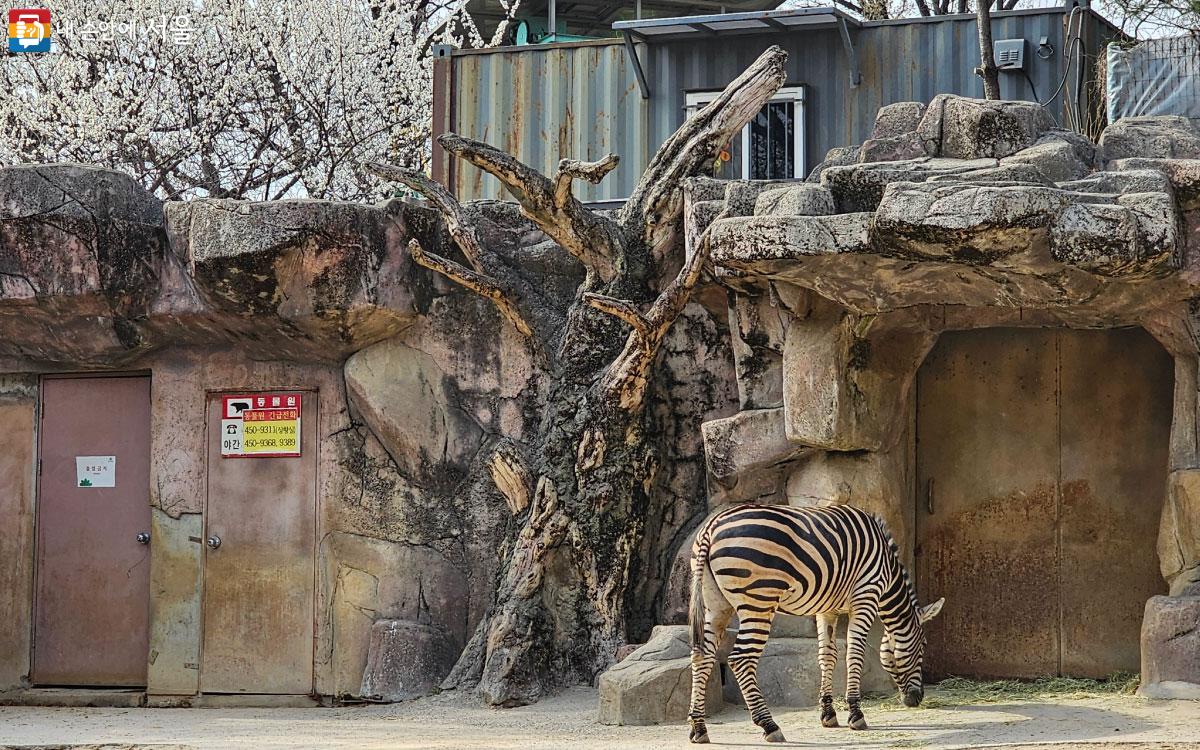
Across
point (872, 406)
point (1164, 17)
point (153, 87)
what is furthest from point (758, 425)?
point (153, 87)

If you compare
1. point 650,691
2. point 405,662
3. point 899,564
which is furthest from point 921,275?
point 405,662

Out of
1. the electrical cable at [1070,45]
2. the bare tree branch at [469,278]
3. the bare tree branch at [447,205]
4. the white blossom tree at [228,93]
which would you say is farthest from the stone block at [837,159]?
the white blossom tree at [228,93]

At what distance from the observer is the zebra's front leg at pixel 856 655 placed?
8.84 m

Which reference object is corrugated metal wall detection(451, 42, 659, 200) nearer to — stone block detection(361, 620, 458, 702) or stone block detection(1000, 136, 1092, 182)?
stone block detection(361, 620, 458, 702)

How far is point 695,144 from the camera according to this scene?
1088cm

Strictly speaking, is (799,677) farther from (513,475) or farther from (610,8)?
(610,8)

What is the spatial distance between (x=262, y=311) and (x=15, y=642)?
10.6 ft

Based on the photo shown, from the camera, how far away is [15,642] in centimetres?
1220

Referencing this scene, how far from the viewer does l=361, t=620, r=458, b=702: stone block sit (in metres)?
11.1

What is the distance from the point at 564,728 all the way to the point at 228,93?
1112 centimetres

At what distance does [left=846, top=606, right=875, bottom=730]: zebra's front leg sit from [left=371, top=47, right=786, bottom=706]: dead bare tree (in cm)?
193

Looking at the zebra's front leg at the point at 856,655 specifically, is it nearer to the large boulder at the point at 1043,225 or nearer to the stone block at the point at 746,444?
the stone block at the point at 746,444

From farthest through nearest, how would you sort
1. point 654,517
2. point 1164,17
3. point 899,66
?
point 899,66 < point 1164,17 < point 654,517

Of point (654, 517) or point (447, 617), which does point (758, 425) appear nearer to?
point (654, 517)
